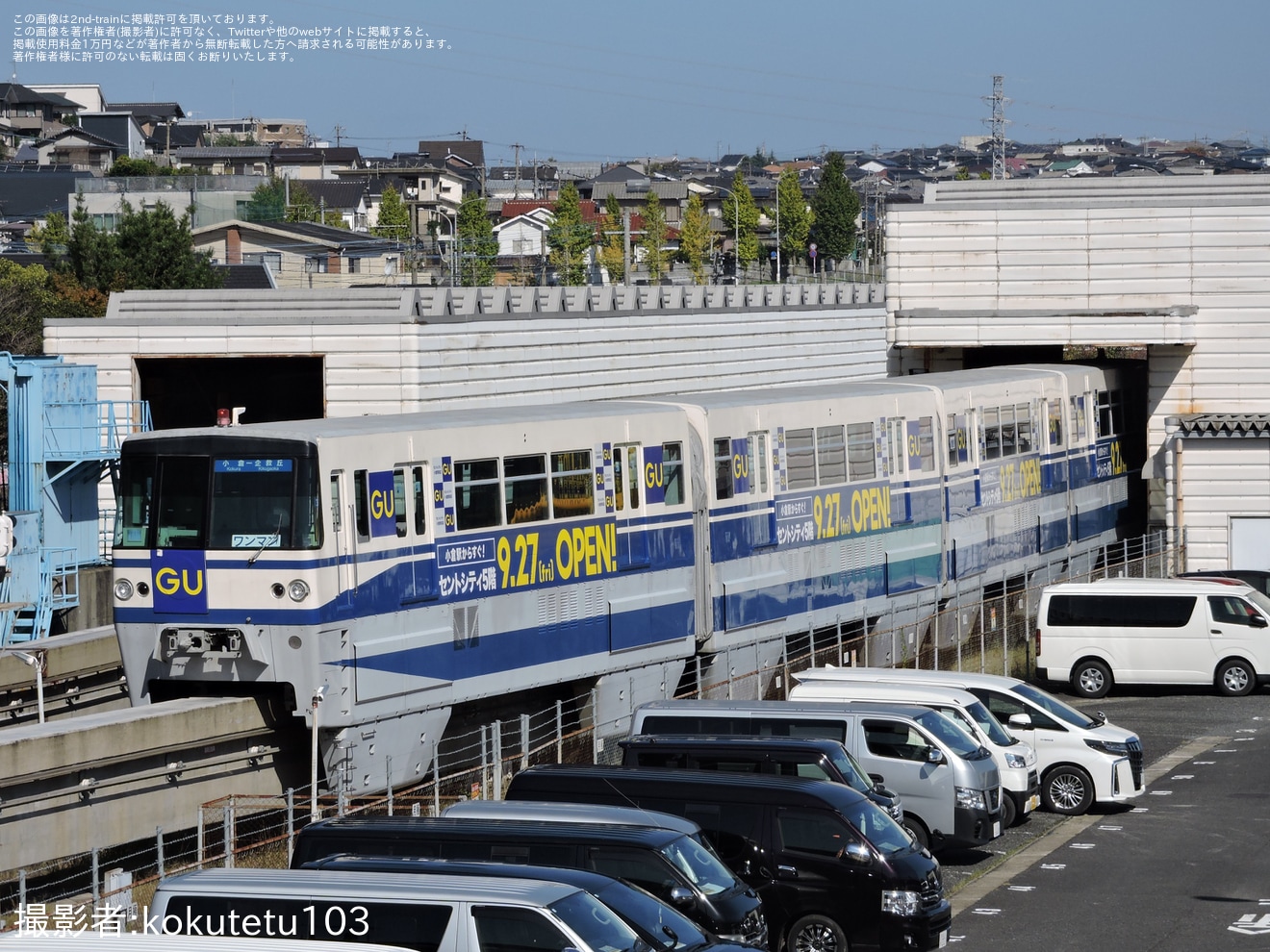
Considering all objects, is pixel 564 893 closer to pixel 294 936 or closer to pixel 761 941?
pixel 294 936

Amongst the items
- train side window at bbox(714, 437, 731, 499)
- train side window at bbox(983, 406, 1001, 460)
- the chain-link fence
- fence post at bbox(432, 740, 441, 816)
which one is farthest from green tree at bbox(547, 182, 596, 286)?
fence post at bbox(432, 740, 441, 816)

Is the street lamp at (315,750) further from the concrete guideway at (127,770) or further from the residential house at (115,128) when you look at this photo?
the residential house at (115,128)

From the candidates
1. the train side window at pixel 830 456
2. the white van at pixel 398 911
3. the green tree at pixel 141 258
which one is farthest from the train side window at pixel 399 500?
the green tree at pixel 141 258

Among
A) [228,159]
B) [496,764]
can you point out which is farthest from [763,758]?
[228,159]

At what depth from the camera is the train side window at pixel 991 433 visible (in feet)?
93.6

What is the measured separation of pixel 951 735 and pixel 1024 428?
14.3 metres

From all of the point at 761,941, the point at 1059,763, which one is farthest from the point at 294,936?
the point at 1059,763

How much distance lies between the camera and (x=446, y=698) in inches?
682

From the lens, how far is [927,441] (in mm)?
26406

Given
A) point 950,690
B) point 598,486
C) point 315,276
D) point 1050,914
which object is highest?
point 315,276

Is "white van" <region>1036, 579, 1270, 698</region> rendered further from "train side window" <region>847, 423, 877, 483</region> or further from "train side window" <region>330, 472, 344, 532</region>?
"train side window" <region>330, 472, 344, 532</region>

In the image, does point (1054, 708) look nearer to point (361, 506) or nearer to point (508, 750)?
point (508, 750)

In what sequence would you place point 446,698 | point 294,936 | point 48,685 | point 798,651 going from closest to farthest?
point 294,936, point 446,698, point 48,685, point 798,651

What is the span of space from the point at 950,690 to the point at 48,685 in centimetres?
915
